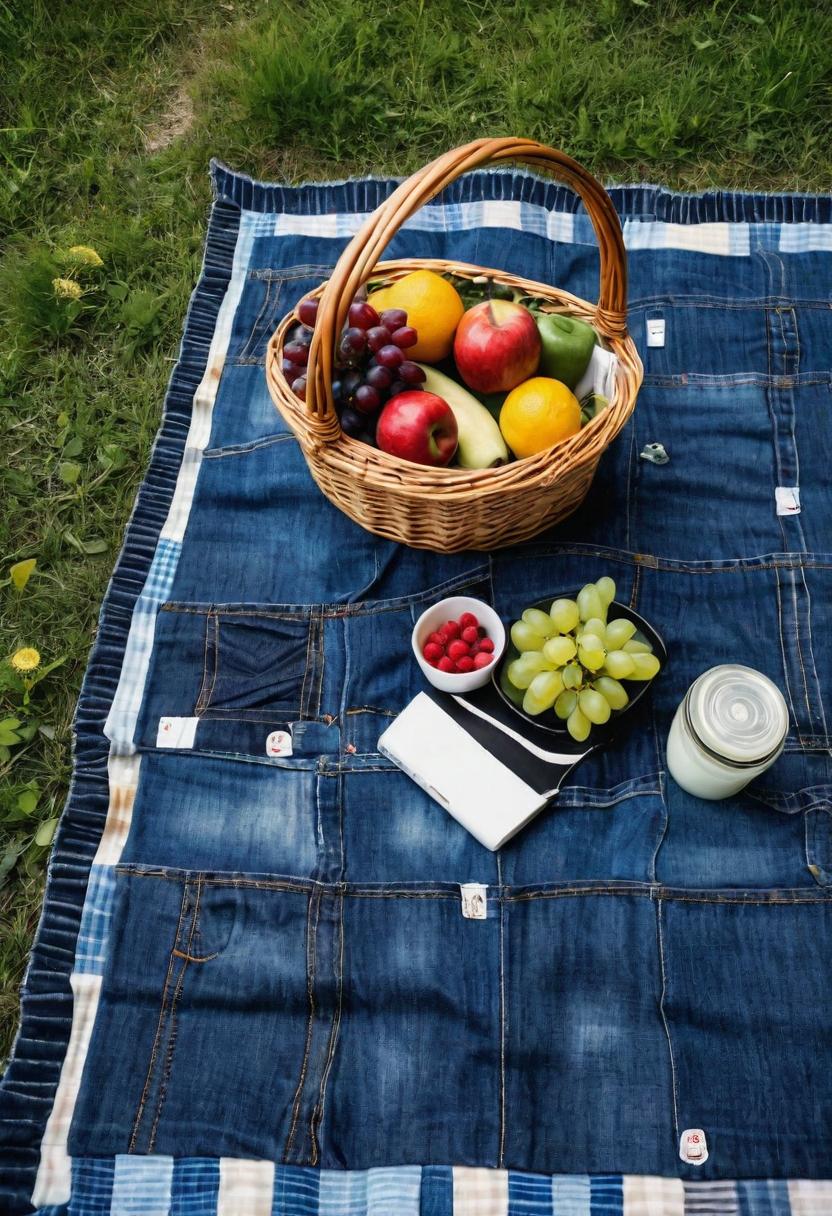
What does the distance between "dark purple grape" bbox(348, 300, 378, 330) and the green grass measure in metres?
0.69

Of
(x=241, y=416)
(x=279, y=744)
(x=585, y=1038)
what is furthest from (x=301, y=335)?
(x=585, y=1038)

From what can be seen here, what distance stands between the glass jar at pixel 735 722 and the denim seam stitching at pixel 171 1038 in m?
0.73

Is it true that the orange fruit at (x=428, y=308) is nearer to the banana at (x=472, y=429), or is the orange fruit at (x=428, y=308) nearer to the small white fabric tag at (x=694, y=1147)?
the banana at (x=472, y=429)

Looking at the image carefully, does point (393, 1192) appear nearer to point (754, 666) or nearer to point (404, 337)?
point (754, 666)

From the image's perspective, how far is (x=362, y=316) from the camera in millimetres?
1163

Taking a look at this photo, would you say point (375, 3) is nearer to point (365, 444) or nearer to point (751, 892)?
point (365, 444)

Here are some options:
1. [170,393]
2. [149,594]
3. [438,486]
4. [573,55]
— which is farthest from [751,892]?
[573,55]

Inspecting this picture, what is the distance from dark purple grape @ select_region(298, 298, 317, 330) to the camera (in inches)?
47.9

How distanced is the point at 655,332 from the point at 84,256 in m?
1.22

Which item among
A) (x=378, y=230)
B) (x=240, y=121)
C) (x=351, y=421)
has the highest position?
(x=378, y=230)

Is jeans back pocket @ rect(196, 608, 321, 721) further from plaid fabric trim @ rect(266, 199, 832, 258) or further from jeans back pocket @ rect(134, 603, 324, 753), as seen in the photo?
plaid fabric trim @ rect(266, 199, 832, 258)

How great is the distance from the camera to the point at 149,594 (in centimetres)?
144

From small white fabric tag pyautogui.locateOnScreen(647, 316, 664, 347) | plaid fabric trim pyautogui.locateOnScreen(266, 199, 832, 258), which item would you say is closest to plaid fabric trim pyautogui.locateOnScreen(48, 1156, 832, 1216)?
small white fabric tag pyautogui.locateOnScreen(647, 316, 664, 347)

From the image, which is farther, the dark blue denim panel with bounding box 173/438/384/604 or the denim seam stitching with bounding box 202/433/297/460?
the denim seam stitching with bounding box 202/433/297/460
